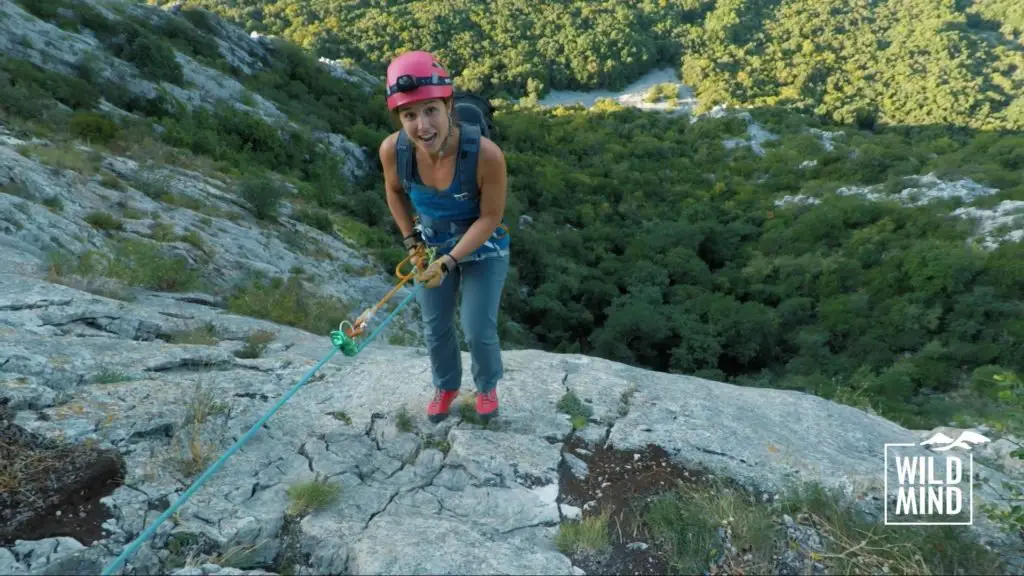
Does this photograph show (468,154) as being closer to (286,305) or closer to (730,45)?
(286,305)

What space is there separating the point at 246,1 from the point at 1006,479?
92235 millimetres

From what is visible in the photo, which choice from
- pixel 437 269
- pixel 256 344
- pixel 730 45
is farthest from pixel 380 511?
pixel 730 45

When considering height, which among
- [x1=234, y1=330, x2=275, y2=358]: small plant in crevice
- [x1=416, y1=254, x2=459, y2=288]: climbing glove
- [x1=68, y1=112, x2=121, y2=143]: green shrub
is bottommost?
[x1=234, y1=330, x2=275, y2=358]: small plant in crevice

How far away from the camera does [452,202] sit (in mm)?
3152

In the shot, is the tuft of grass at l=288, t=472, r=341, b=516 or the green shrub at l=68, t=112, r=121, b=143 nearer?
the tuft of grass at l=288, t=472, r=341, b=516

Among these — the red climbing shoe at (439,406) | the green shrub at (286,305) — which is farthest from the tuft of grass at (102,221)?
the red climbing shoe at (439,406)

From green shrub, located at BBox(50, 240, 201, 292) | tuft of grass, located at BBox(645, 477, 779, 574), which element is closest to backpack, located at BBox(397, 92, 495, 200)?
tuft of grass, located at BBox(645, 477, 779, 574)

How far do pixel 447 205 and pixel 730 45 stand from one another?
104677 millimetres

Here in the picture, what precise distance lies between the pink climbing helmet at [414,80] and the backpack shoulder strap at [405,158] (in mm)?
264

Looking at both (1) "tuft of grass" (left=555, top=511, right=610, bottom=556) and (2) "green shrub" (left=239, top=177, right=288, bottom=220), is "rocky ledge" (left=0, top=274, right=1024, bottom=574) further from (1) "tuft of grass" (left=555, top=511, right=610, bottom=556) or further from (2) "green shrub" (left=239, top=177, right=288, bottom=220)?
(2) "green shrub" (left=239, top=177, right=288, bottom=220)

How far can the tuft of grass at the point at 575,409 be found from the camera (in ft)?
13.1

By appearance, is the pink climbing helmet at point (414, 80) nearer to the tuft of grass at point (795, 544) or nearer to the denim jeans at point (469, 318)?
the denim jeans at point (469, 318)

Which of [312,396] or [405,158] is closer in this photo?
[405,158]

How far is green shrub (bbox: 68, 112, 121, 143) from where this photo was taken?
13273 mm
